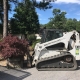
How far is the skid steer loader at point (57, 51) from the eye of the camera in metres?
11.9

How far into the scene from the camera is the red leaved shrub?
11.5 meters

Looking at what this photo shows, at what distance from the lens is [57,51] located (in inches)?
485

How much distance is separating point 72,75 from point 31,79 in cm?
216

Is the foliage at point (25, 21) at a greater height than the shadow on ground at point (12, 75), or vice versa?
the foliage at point (25, 21)

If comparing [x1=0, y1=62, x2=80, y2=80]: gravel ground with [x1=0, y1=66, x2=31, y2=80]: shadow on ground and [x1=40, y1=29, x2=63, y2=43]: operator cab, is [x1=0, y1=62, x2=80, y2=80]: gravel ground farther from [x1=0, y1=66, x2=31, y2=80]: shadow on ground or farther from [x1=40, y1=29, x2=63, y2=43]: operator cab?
[x1=40, y1=29, x2=63, y2=43]: operator cab

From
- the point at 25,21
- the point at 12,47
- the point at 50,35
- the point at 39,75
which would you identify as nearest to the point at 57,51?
the point at 50,35

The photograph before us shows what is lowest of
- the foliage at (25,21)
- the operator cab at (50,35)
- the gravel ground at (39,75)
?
the gravel ground at (39,75)

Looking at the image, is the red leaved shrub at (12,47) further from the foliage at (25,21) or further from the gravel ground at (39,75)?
the foliage at (25,21)

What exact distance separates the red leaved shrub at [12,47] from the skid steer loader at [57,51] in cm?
100

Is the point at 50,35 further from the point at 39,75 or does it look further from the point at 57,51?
the point at 39,75

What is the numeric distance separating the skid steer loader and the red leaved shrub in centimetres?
100

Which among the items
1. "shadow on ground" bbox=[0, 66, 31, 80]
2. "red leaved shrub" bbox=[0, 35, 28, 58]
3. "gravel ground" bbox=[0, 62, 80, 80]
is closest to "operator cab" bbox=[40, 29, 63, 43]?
"red leaved shrub" bbox=[0, 35, 28, 58]

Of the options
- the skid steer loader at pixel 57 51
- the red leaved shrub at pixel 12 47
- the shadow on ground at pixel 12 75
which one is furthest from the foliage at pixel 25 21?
the shadow on ground at pixel 12 75

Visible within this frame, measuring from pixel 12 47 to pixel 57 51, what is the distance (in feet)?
8.66
